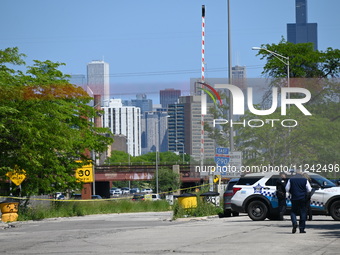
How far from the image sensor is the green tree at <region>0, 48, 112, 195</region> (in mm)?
37219

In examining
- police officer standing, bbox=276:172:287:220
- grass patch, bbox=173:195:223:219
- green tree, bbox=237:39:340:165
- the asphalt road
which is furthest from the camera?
green tree, bbox=237:39:340:165

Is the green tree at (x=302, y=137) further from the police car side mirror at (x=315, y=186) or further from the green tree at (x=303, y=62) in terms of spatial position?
the police car side mirror at (x=315, y=186)

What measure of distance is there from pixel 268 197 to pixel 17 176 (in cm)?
1529

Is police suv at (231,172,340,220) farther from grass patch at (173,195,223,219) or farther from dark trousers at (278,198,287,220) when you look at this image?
grass patch at (173,195,223,219)

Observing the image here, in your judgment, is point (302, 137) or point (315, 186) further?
point (302, 137)

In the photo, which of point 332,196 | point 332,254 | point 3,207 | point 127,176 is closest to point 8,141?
point 3,207

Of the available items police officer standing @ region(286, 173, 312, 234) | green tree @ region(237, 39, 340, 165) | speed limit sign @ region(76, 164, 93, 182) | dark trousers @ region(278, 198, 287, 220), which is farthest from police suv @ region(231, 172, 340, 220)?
speed limit sign @ region(76, 164, 93, 182)

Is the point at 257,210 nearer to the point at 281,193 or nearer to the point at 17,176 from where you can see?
the point at 281,193

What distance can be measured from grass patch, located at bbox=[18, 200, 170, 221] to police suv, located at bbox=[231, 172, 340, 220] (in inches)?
500

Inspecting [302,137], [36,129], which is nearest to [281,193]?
[36,129]

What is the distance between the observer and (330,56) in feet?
241

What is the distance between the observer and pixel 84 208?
148 ft

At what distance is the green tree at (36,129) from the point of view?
122 feet

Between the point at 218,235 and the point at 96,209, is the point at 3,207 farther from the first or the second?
the point at 218,235
